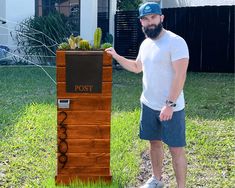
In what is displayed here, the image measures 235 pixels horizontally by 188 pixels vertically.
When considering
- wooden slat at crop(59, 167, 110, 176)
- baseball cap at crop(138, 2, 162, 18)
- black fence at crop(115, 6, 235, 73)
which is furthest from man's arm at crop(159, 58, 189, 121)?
black fence at crop(115, 6, 235, 73)

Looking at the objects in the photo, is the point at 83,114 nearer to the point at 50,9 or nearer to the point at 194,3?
the point at 50,9

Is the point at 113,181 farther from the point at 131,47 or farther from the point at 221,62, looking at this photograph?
the point at 131,47

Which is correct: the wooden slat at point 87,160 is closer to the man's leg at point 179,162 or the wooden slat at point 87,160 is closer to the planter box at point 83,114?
the planter box at point 83,114

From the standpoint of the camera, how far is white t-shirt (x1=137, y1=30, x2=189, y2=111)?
378 cm

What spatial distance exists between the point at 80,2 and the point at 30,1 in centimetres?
174

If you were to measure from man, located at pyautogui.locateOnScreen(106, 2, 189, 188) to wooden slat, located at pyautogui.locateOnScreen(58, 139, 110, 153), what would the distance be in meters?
0.44

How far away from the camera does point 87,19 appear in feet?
52.4

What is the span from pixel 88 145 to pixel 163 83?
3.27 feet

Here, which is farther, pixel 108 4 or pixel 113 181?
pixel 108 4

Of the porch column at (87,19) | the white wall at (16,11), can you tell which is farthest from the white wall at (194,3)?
the white wall at (16,11)

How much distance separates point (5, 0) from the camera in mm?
15172

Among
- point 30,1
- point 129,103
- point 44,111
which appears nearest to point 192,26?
point 30,1

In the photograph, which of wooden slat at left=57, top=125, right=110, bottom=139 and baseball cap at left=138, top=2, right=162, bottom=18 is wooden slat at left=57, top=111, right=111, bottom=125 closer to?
wooden slat at left=57, top=125, right=110, bottom=139

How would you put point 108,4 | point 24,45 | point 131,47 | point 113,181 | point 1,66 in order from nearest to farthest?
point 113,181 → point 1,66 → point 24,45 → point 131,47 → point 108,4
